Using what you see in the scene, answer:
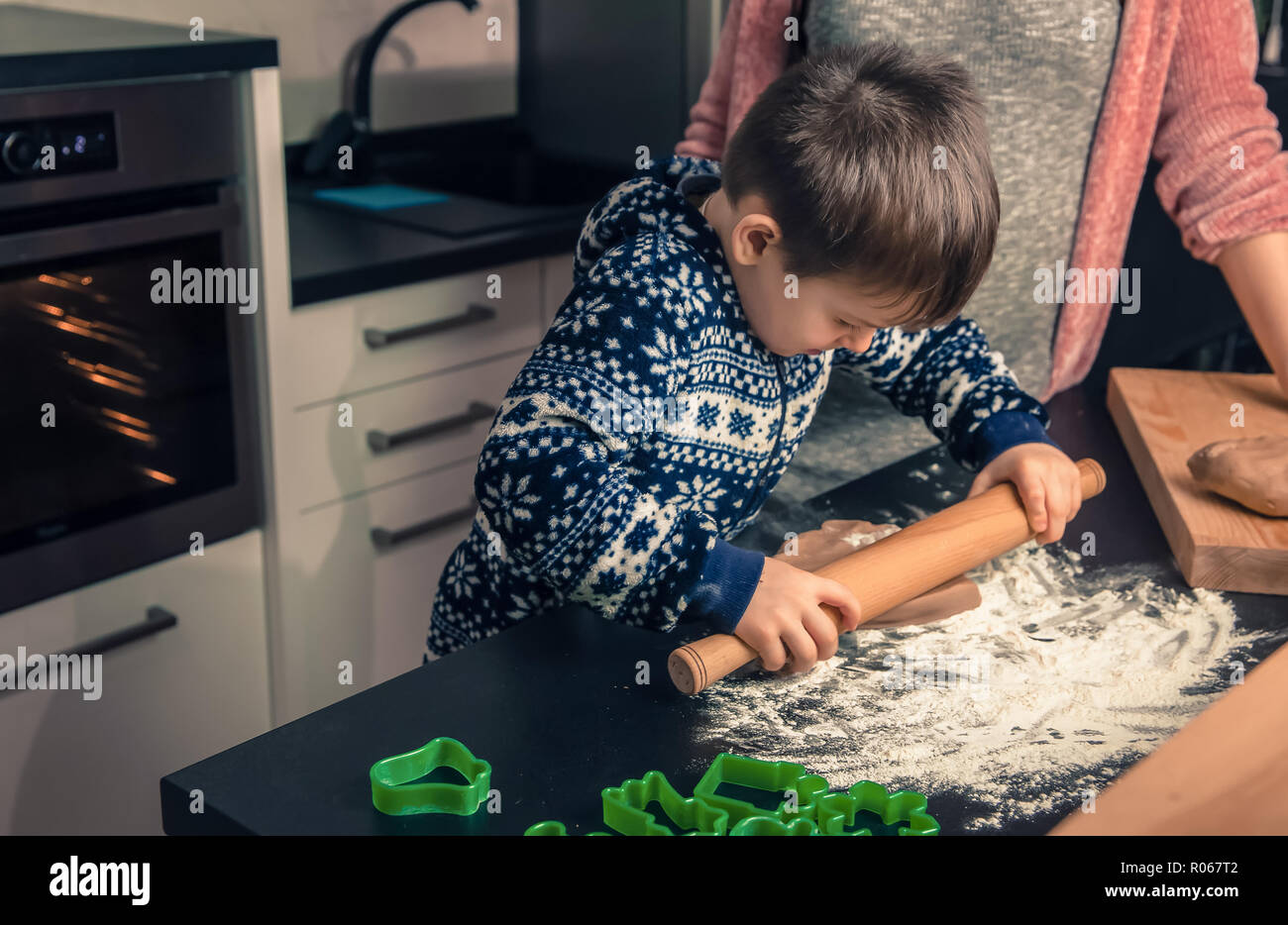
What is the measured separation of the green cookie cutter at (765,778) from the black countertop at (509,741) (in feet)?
0.05

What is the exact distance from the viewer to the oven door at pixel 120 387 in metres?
1.45

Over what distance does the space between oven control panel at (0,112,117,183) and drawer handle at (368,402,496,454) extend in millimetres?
523

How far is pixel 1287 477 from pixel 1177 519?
86mm

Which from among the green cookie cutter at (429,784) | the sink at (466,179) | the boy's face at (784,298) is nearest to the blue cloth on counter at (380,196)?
the sink at (466,179)

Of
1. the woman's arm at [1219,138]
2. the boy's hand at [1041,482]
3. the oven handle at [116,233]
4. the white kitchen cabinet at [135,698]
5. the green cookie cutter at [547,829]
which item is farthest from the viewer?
the white kitchen cabinet at [135,698]

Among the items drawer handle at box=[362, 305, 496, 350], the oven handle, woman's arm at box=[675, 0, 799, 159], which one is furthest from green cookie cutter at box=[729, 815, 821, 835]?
drawer handle at box=[362, 305, 496, 350]

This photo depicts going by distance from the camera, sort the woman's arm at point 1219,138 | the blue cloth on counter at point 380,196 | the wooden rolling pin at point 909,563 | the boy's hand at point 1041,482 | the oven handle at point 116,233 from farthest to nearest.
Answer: the blue cloth on counter at point 380,196, the oven handle at point 116,233, the woman's arm at point 1219,138, the boy's hand at point 1041,482, the wooden rolling pin at point 909,563

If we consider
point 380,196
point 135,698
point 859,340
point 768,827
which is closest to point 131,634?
point 135,698

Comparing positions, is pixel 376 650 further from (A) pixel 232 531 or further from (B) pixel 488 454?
(B) pixel 488 454

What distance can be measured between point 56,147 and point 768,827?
1.17 m

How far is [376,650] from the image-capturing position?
1926 mm

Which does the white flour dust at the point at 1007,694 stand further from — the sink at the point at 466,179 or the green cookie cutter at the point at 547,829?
the sink at the point at 466,179

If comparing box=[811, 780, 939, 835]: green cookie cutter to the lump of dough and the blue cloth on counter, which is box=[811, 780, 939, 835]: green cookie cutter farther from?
the blue cloth on counter

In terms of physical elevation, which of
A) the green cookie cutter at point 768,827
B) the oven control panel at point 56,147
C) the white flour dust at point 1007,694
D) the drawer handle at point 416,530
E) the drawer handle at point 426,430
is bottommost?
the drawer handle at point 416,530
